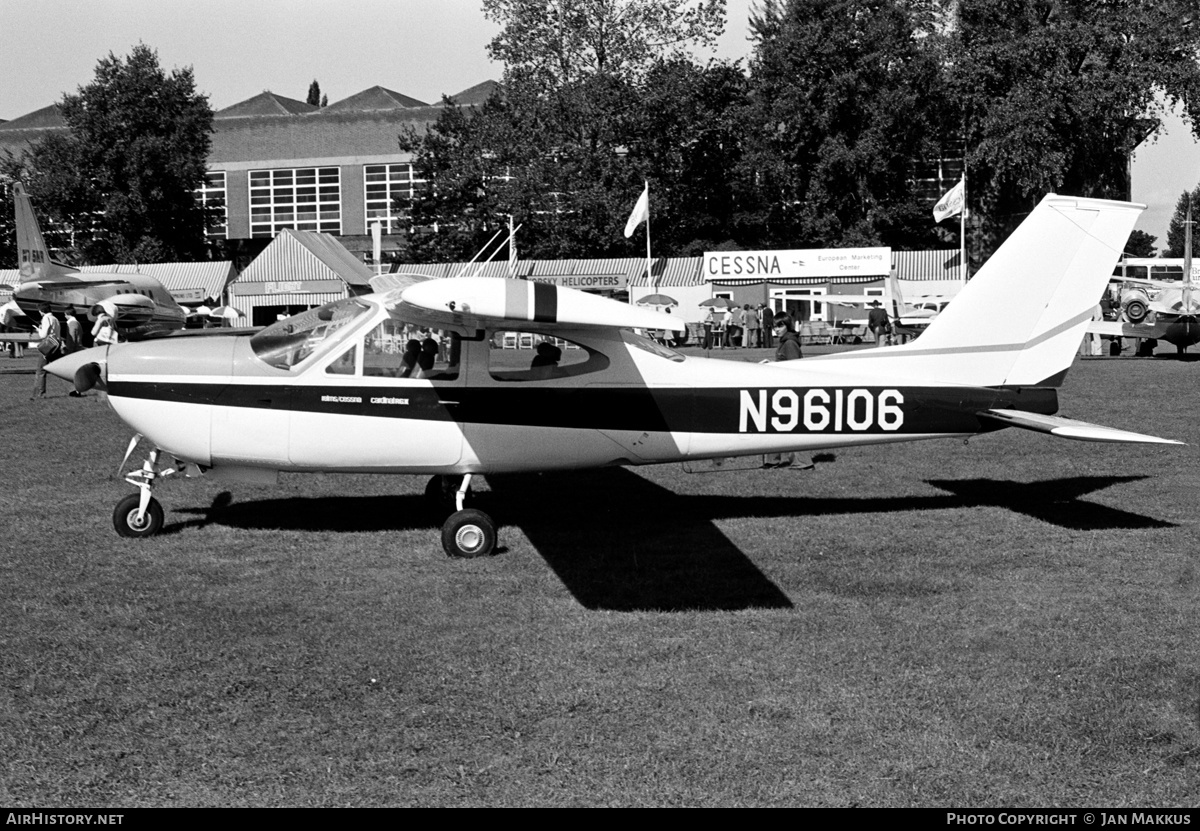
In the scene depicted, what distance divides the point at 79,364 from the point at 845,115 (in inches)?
2118

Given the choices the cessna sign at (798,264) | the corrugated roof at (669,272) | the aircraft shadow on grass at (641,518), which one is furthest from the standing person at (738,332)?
the aircraft shadow on grass at (641,518)

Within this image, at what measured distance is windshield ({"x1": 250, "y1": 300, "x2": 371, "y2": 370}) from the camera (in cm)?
855

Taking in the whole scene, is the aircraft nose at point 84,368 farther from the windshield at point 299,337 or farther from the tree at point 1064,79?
the tree at point 1064,79

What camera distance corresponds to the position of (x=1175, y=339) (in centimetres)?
2823

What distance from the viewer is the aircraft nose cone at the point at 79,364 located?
836cm

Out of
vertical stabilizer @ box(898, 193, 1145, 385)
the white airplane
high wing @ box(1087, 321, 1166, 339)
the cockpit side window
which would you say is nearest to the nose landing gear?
the cockpit side window

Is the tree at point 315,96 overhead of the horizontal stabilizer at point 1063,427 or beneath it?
overhead

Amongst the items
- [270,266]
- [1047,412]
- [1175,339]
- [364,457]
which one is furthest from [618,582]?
[270,266]

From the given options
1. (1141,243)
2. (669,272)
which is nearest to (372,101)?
(669,272)

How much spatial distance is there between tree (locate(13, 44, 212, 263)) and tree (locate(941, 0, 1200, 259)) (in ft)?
142

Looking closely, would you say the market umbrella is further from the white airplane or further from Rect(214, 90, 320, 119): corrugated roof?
Rect(214, 90, 320, 119): corrugated roof

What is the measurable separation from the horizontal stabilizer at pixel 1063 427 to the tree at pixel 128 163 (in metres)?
65.2
